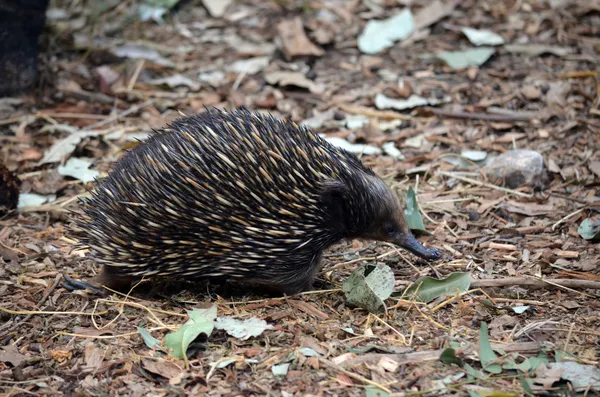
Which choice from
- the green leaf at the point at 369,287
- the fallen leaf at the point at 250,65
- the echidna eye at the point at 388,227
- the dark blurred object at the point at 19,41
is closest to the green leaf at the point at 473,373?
the green leaf at the point at 369,287

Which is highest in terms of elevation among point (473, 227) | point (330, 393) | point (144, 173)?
point (144, 173)

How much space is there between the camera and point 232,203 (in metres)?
4.30

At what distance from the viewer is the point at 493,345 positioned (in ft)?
13.1

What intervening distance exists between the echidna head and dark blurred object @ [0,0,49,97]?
432 centimetres

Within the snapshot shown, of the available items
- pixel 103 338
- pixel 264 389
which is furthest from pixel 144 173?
pixel 264 389

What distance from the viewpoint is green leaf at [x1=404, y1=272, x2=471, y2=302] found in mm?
4574

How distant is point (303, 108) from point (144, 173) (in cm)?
343

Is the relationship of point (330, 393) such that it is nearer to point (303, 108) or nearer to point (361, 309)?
point (361, 309)

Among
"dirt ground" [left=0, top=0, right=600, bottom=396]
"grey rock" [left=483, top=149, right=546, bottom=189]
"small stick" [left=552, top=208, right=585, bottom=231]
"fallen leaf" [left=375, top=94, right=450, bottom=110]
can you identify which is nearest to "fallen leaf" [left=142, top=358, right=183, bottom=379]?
"dirt ground" [left=0, top=0, right=600, bottom=396]

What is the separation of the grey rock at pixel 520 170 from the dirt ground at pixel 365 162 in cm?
4

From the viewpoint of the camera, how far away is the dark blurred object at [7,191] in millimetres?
5637

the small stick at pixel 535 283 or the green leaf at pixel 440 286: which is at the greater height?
the green leaf at pixel 440 286

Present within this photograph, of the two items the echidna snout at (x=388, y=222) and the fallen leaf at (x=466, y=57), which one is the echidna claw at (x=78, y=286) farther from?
the fallen leaf at (x=466, y=57)

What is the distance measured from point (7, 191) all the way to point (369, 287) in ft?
9.83
